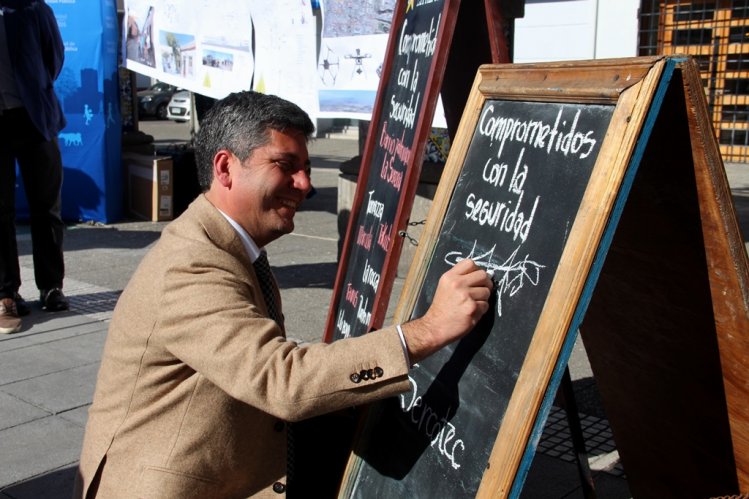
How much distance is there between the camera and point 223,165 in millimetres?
2174

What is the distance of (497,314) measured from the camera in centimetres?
198

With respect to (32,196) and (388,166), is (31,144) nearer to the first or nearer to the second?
(32,196)

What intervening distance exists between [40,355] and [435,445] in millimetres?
3968

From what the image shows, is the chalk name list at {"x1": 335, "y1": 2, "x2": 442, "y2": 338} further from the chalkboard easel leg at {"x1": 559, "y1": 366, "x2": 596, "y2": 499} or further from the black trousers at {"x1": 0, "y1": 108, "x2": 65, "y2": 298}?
the black trousers at {"x1": 0, "y1": 108, "x2": 65, "y2": 298}

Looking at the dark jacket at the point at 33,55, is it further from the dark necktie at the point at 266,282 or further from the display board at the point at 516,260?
the display board at the point at 516,260

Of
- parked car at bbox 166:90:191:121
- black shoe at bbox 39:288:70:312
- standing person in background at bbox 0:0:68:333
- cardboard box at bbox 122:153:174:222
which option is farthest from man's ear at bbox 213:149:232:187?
parked car at bbox 166:90:191:121

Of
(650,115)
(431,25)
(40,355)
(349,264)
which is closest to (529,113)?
(650,115)

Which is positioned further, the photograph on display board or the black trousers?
the photograph on display board

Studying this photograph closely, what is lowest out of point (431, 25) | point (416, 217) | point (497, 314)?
point (416, 217)

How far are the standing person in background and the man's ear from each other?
421cm

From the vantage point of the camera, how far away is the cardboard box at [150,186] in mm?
9797

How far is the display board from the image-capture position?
1769mm

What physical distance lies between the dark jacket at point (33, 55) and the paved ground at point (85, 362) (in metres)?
1.37

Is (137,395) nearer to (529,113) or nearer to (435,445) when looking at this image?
(435,445)
